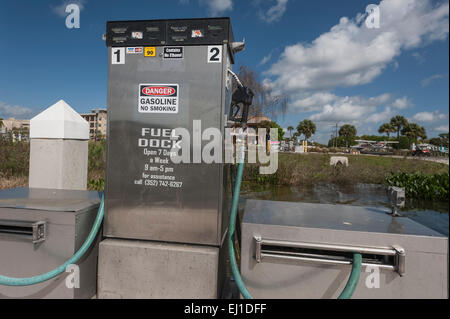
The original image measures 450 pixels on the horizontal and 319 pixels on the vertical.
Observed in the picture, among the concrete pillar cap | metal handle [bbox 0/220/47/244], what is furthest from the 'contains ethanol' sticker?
the concrete pillar cap

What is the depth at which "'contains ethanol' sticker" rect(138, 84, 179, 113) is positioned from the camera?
2.05 metres

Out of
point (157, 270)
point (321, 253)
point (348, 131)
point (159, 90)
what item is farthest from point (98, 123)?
point (348, 131)

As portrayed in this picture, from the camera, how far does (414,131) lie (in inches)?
2421

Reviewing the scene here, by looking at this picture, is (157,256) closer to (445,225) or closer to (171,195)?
(171,195)

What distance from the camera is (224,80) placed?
2016 millimetres

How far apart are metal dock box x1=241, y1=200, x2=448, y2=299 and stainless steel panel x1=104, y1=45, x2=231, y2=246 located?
1.29ft

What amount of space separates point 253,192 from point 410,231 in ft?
24.4

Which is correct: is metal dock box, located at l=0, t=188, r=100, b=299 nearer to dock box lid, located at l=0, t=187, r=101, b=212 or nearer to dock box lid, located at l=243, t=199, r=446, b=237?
dock box lid, located at l=0, t=187, r=101, b=212

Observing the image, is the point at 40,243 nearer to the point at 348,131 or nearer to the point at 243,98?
the point at 243,98

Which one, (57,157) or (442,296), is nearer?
(442,296)

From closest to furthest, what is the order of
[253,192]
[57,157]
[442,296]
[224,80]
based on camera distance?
[442,296] → [224,80] → [57,157] → [253,192]

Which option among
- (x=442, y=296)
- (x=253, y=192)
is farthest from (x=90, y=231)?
(x=253, y=192)

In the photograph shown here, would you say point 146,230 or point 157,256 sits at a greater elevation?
point 146,230

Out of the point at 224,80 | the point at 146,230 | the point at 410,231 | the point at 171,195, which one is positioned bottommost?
the point at 146,230
